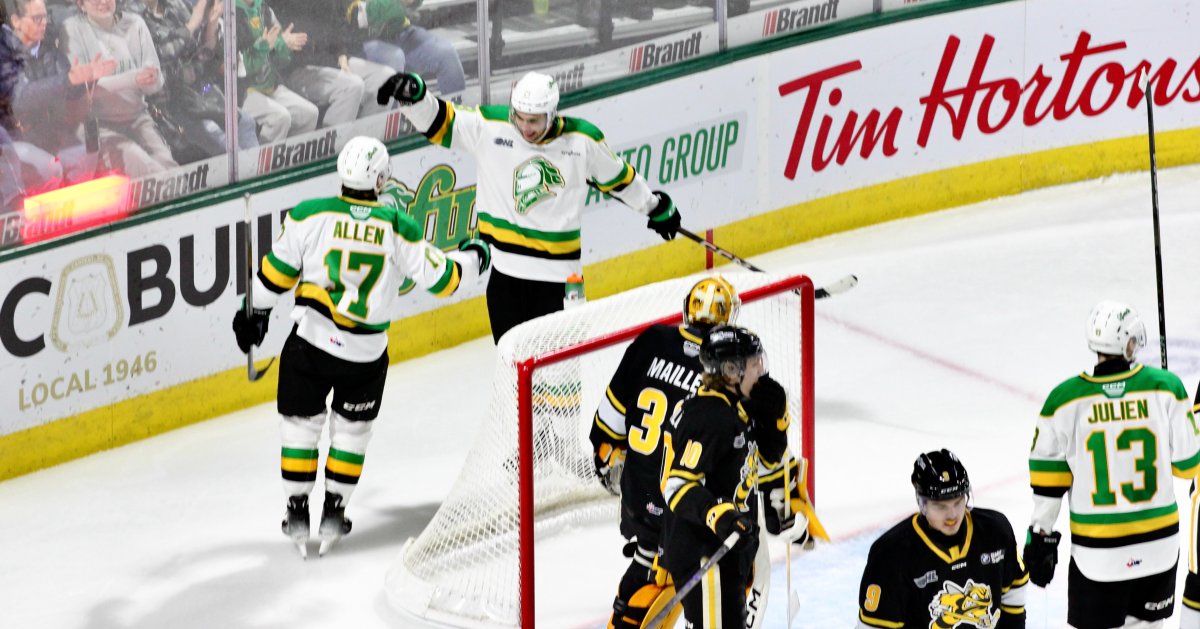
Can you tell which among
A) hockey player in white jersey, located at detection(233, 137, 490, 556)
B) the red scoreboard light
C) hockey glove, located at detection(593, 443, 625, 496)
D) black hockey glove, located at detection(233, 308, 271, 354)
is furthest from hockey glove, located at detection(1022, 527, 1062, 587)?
the red scoreboard light

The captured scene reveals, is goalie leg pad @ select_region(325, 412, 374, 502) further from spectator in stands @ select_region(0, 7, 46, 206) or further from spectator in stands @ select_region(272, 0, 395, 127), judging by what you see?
spectator in stands @ select_region(272, 0, 395, 127)

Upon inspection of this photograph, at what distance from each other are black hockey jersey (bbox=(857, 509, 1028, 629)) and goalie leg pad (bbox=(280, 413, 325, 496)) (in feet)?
7.54

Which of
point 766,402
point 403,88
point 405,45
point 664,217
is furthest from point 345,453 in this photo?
point 405,45

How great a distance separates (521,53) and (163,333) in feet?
6.26

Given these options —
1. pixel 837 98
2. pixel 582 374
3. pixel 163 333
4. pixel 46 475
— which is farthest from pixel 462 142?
pixel 837 98

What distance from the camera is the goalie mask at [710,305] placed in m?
4.95

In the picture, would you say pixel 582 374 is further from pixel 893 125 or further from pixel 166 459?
pixel 893 125

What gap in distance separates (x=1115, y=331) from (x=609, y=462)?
135 cm

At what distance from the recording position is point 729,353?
4.50 meters

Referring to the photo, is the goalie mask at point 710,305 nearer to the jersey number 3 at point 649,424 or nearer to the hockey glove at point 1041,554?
the jersey number 3 at point 649,424

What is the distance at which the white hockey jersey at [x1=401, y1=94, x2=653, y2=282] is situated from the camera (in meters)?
A: 6.52

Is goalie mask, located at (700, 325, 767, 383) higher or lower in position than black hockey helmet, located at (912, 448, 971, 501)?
higher

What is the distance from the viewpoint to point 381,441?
714cm

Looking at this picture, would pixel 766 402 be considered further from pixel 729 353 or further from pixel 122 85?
pixel 122 85
